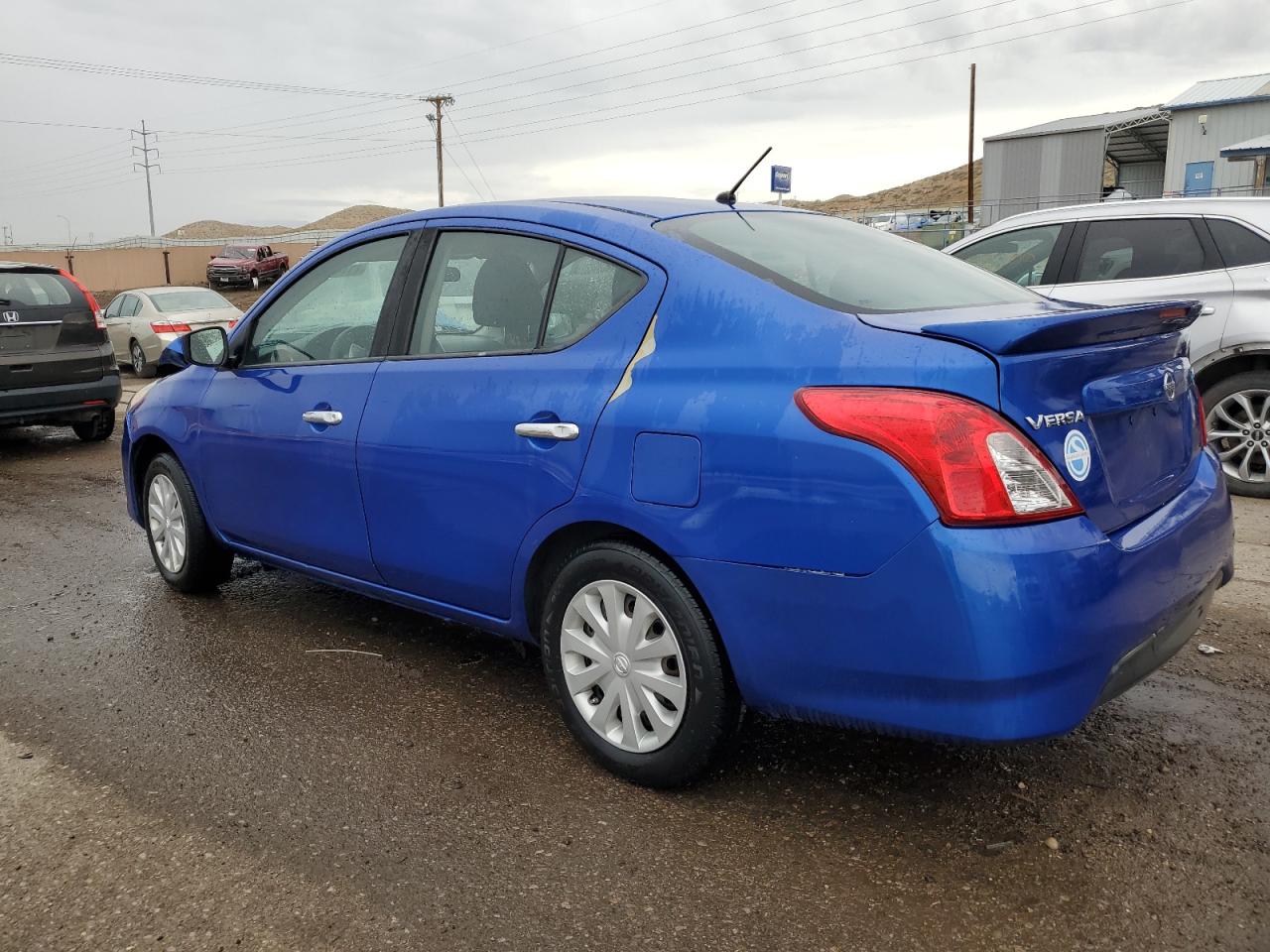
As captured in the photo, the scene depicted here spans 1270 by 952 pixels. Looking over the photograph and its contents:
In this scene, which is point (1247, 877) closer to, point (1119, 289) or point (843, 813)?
point (843, 813)

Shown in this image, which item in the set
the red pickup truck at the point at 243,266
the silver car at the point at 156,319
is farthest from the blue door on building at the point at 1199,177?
the red pickup truck at the point at 243,266

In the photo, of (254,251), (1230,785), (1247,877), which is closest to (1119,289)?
(1230,785)

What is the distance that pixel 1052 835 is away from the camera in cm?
275

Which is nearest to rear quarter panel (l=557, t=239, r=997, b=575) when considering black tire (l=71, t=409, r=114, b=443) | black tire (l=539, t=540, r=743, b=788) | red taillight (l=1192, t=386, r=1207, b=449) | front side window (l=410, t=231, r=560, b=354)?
black tire (l=539, t=540, r=743, b=788)

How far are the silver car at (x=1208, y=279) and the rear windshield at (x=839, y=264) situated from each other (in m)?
3.47

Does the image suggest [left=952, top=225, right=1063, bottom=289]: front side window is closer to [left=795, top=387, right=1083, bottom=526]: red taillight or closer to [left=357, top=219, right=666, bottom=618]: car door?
[left=357, top=219, right=666, bottom=618]: car door

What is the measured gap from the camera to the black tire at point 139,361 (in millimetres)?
17019

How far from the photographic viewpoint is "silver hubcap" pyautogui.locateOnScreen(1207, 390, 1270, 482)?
6449 mm

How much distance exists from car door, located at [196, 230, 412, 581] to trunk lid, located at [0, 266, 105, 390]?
223 inches

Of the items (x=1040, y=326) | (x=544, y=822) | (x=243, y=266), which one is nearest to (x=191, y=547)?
(x=544, y=822)

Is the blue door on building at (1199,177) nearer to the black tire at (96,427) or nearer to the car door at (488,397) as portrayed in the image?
the black tire at (96,427)

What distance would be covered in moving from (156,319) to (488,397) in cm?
1557

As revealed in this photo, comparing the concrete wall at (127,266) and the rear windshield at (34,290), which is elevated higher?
the concrete wall at (127,266)

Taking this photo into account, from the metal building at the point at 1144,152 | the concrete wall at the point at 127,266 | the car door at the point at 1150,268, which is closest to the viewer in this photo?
the car door at the point at 1150,268
